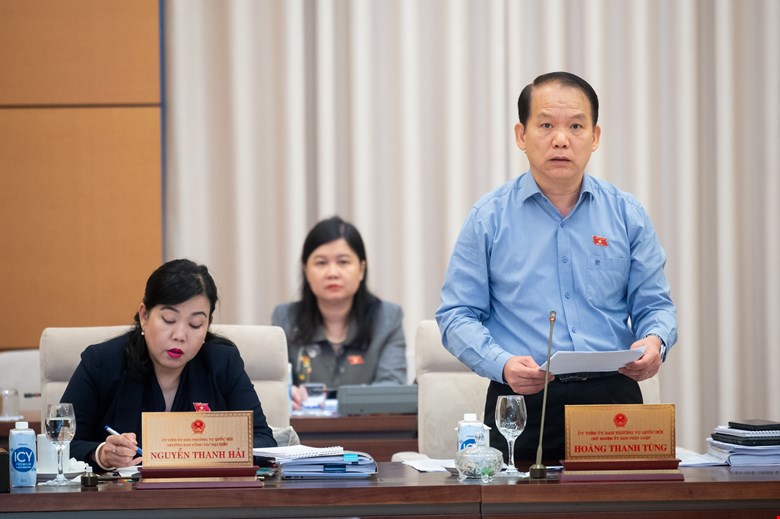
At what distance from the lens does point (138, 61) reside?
17.5 feet

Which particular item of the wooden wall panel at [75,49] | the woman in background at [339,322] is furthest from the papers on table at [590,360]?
the wooden wall panel at [75,49]

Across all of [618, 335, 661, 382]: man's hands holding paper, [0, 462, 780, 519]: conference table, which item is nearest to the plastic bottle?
[0, 462, 780, 519]: conference table

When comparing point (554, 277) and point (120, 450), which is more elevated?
point (554, 277)

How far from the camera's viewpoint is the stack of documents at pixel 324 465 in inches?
97.2

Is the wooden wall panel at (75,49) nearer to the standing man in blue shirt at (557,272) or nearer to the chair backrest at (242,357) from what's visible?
the chair backrest at (242,357)

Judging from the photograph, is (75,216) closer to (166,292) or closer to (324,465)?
(166,292)

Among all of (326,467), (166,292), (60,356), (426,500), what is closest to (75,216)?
(60,356)

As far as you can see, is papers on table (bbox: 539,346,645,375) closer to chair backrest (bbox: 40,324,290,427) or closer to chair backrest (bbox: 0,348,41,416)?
chair backrest (bbox: 40,324,290,427)

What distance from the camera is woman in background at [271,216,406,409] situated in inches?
194

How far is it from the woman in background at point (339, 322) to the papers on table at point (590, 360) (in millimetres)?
2298

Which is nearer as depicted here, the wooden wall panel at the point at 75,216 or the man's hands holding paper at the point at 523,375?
the man's hands holding paper at the point at 523,375

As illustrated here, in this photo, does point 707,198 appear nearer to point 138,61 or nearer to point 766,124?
point 766,124

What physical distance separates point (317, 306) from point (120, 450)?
7.81 ft

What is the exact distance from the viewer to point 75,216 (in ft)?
17.6
